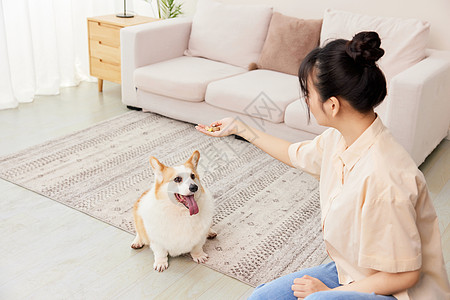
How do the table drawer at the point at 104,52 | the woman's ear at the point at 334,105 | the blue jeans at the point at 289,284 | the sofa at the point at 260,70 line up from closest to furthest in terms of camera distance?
1. the woman's ear at the point at 334,105
2. the blue jeans at the point at 289,284
3. the sofa at the point at 260,70
4. the table drawer at the point at 104,52

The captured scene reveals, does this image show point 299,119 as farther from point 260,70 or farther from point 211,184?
point 260,70

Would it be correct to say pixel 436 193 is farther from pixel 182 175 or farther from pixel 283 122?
pixel 182 175

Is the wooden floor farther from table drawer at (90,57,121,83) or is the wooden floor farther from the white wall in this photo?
table drawer at (90,57,121,83)

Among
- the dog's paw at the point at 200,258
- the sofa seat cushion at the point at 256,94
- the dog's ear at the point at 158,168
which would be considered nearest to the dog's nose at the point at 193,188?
the dog's ear at the point at 158,168

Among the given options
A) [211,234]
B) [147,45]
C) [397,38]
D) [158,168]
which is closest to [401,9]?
[397,38]

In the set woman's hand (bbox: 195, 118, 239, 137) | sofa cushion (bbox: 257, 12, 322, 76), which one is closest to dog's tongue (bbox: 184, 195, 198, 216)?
woman's hand (bbox: 195, 118, 239, 137)

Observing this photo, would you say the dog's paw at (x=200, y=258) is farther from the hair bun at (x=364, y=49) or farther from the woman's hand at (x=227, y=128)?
the hair bun at (x=364, y=49)

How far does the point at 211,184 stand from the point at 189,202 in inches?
31.8

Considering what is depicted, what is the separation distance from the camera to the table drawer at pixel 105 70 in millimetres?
4211

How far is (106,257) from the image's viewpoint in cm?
217

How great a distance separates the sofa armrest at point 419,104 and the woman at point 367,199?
1587 mm

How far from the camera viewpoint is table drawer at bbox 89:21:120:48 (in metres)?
4.09

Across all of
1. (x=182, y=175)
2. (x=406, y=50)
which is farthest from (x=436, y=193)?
(x=182, y=175)

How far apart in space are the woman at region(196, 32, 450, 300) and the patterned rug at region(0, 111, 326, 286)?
90 cm
